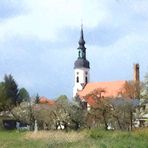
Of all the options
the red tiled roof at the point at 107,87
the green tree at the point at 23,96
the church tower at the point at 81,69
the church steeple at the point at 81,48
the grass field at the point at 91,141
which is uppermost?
the church steeple at the point at 81,48

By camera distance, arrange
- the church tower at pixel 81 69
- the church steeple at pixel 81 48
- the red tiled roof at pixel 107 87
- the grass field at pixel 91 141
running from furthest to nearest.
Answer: the church tower at pixel 81 69 → the church steeple at pixel 81 48 → the red tiled roof at pixel 107 87 → the grass field at pixel 91 141

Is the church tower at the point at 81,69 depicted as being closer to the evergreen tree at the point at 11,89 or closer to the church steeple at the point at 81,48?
the church steeple at the point at 81,48

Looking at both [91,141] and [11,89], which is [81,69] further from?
[91,141]

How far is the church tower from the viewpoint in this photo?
144m

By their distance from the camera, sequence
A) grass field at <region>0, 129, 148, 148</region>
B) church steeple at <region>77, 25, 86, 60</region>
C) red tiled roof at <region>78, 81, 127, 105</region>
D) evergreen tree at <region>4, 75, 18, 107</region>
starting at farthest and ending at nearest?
church steeple at <region>77, 25, 86, 60</region>, red tiled roof at <region>78, 81, 127, 105</region>, evergreen tree at <region>4, 75, 18, 107</region>, grass field at <region>0, 129, 148, 148</region>

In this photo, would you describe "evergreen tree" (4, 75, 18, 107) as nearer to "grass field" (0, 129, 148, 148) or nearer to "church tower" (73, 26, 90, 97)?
"church tower" (73, 26, 90, 97)

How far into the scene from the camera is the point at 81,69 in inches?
5768

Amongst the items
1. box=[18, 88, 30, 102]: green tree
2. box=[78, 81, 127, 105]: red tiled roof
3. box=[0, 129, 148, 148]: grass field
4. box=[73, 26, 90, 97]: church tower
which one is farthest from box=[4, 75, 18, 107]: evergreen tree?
box=[0, 129, 148, 148]: grass field

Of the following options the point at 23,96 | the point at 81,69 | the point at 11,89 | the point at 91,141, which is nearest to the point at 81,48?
the point at 81,69

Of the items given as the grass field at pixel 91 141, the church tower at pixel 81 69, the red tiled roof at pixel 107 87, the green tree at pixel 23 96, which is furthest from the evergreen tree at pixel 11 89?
the grass field at pixel 91 141

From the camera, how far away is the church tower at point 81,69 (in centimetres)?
14425

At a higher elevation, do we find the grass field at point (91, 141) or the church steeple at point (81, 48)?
the church steeple at point (81, 48)

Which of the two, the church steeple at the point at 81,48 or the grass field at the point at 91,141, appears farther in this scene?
the church steeple at the point at 81,48

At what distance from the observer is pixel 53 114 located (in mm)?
84438
